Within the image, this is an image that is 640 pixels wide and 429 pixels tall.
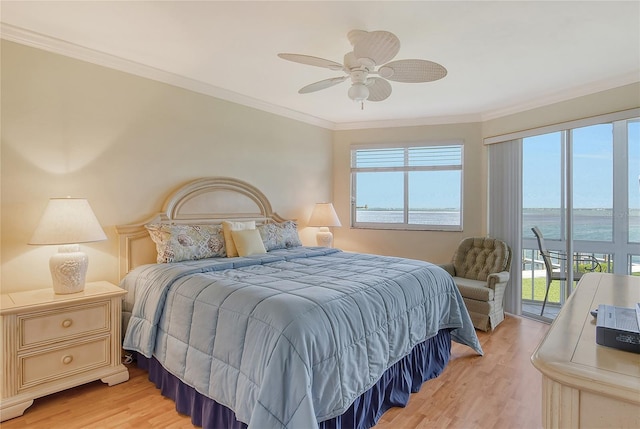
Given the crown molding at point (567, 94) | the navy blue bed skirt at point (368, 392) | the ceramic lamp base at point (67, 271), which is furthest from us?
the crown molding at point (567, 94)

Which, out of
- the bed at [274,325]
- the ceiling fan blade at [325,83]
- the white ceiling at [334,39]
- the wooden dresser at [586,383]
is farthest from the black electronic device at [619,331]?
the ceiling fan blade at [325,83]

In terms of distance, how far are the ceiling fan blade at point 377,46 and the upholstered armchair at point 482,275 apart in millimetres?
2632

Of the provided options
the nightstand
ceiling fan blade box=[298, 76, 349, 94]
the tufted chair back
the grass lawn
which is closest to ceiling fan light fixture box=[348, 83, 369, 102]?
ceiling fan blade box=[298, 76, 349, 94]

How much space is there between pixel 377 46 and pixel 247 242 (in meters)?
2.04

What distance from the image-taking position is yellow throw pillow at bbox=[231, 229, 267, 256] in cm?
325

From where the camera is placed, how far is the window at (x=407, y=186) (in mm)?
4750

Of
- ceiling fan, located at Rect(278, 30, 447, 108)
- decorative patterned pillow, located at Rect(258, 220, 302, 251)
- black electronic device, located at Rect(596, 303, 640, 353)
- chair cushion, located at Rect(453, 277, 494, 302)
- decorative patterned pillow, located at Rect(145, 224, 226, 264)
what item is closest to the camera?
black electronic device, located at Rect(596, 303, 640, 353)

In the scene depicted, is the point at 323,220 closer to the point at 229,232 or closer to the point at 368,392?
the point at 229,232

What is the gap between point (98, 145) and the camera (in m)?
2.89

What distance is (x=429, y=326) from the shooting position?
2559mm

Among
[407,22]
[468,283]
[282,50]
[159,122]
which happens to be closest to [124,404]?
[159,122]

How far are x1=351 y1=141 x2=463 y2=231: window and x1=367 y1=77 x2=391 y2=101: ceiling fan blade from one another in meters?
2.22

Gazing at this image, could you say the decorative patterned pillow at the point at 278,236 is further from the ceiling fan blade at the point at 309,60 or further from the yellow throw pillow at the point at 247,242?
the ceiling fan blade at the point at 309,60

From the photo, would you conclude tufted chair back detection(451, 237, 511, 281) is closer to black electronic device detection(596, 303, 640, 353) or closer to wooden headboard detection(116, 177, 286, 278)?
wooden headboard detection(116, 177, 286, 278)
